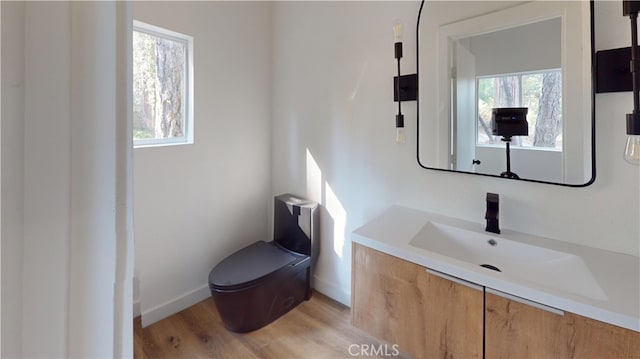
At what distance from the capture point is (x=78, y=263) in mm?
318

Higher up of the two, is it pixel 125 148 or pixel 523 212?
pixel 125 148

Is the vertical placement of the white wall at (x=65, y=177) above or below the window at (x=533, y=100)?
below

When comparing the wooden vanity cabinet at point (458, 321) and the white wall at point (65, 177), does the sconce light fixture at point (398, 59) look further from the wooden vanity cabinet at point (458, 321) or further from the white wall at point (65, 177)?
the white wall at point (65, 177)

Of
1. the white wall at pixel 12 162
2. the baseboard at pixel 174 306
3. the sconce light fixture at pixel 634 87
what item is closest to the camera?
the white wall at pixel 12 162

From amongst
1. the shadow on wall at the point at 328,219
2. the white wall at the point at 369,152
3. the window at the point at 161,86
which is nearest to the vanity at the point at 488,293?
the white wall at the point at 369,152

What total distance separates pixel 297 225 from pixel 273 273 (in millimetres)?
406

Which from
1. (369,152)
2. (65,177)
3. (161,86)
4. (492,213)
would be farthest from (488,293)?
(161,86)

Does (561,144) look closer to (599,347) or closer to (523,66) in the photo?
(523,66)

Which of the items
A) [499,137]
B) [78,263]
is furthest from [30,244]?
[499,137]

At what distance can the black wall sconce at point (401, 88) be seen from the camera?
1645 mm

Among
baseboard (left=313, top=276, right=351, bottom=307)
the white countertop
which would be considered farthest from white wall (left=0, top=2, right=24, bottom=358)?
baseboard (left=313, top=276, right=351, bottom=307)

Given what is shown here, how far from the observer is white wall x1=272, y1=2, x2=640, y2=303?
117 cm

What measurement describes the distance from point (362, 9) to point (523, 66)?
3.17 feet

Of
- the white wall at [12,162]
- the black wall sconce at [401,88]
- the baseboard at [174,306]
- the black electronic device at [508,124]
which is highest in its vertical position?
the black wall sconce at [401,88]
